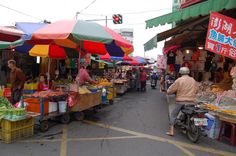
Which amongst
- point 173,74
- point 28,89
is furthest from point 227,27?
point 173,74

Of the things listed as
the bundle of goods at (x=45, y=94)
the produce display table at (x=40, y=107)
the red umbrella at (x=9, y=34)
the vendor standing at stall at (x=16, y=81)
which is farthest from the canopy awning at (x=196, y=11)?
the vendor standing at stall at (x=16, y=81)

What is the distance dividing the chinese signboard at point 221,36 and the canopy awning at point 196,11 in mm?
266

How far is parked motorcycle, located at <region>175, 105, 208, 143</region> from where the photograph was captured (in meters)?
7.29

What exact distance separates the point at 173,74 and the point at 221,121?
10.8 metres

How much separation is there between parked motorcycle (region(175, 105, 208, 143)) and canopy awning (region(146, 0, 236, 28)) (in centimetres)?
260

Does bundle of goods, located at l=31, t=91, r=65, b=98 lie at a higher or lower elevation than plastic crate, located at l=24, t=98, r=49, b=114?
higher

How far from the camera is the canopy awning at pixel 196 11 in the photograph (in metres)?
6.93

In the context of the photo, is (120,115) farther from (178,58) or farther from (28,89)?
(178,58)

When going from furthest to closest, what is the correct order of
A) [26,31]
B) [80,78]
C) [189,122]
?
[80,78] → [26,31] → [189,122]

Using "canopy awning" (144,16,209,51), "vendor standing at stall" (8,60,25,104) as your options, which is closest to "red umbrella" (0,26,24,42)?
"vendor standing at stall" (8,60,25,104)

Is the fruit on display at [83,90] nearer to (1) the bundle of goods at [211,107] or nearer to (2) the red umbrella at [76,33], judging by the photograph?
(2) the red umbrella at [76,33]

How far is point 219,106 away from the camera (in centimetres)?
856

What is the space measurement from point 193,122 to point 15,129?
455cm

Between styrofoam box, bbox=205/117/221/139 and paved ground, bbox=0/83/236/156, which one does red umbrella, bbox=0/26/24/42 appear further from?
styrofoam box, bbox=205/117/221/139
